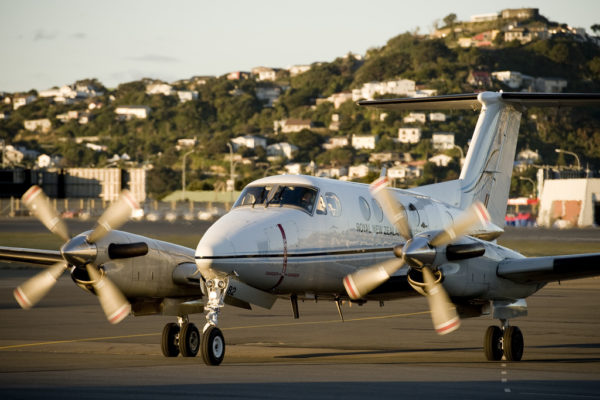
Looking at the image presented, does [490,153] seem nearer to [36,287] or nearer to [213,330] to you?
[213,330]

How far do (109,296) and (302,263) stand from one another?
11.8 feet

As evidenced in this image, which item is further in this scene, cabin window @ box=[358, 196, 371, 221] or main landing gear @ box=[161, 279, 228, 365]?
cabin window @ box=[358, 196, 371, 221]

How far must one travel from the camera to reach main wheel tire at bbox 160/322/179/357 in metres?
18.2

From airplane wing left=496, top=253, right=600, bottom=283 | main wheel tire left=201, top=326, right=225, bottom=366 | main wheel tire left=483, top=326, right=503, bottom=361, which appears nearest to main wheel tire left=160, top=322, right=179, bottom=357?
main wheel tire left=201, top=326, right=225, bottom=366

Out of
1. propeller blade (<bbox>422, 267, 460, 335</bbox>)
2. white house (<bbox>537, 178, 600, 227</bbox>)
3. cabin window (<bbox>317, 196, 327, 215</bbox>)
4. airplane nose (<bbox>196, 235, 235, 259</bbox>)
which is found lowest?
white house (<bbox>537, 178, 600, 227</bbox>)

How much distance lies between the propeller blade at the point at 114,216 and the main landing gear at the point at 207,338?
2.15m

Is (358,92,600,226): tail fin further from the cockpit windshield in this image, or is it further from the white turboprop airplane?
the cockpit windshield

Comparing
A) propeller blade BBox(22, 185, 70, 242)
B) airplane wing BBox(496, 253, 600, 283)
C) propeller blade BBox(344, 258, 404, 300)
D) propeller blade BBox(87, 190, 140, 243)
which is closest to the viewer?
airplane wing BBox(496, 253, 600, 283)

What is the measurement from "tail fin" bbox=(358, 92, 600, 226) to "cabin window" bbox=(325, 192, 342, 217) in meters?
5.36

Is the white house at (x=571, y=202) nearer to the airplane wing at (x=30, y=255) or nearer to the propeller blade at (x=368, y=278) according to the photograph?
the propeller blade at (x=368, y=278)

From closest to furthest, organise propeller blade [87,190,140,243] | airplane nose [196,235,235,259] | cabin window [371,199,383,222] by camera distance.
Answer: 1. airplane nose [196,235,235,259]
2. propeller blade [87,190,140,243]
3. cabin window [371,199,383,222]

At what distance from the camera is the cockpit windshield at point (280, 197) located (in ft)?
58.9

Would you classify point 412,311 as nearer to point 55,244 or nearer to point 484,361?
point 484,361

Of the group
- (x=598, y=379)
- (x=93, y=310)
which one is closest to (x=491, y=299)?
(x=598, y=379)
